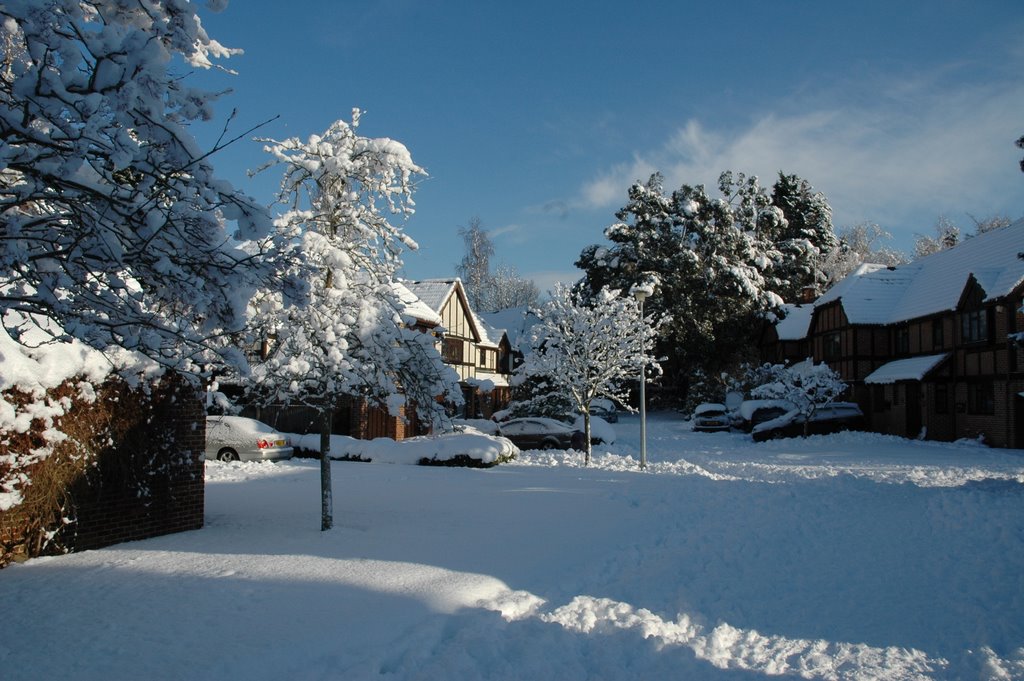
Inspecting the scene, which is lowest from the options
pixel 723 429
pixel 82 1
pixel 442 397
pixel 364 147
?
pixel 723 429

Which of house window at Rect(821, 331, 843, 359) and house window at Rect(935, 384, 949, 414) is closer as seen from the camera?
house window at Rect(935, 384, 949, 414)

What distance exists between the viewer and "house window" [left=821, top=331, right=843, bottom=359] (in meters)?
37.2

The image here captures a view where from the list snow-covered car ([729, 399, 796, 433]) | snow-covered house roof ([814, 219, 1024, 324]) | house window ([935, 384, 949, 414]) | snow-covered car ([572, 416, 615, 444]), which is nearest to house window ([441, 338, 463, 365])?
snow-covered car ([572, 416, 615, 444])

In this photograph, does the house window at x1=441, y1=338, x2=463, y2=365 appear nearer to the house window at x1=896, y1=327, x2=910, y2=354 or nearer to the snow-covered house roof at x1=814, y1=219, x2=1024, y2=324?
the snow-covered house roof at x1=814, y1=219, x2=1024, y2=324

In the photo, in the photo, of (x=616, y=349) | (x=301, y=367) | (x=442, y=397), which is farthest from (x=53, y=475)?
(x=616, y=349)

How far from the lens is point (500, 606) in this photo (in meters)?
6.71

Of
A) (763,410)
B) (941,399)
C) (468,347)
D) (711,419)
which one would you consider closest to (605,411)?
(711,419)

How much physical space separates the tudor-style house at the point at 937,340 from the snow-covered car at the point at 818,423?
64.7 inches

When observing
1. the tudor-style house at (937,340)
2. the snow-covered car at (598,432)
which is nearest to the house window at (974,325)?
the tudor-style house at (937,340)

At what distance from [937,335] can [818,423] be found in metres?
6.38

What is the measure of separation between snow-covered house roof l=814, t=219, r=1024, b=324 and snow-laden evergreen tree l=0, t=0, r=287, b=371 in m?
29.3

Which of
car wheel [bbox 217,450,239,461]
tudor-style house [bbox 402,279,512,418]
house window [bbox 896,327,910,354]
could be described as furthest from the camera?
tudor-style house [bbox 402,279,512,418]

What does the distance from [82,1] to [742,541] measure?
995 centimetres

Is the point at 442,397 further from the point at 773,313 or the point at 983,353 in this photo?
the point at 773,313
